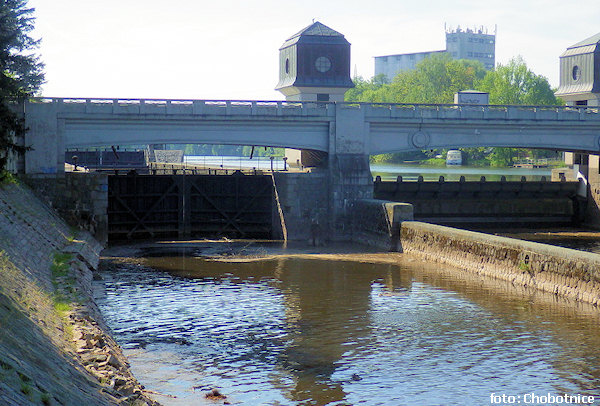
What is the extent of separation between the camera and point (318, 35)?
168ft

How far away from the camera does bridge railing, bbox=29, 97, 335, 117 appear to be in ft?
131

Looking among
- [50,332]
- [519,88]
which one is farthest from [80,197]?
[519,88]

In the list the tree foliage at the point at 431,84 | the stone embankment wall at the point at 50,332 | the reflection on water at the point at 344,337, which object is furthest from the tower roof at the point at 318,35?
the tree foliage at the point at 431,84

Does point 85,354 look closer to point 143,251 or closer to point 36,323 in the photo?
point 36,323

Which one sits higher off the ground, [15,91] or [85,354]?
[15,91]

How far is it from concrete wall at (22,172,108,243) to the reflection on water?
8.85 metres

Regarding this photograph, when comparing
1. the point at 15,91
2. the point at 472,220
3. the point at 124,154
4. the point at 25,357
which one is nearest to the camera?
the point at 25,357

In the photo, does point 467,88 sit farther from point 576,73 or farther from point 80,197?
point 80,197

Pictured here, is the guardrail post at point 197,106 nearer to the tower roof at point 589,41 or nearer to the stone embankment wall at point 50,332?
the stone embankment wall at point 50,332

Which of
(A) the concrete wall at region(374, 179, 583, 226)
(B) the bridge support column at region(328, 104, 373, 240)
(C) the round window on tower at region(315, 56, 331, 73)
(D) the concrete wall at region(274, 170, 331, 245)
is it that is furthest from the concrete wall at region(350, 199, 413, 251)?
(C) the round window on tower at region(315, 56, 331, 73)

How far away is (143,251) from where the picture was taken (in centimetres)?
3741

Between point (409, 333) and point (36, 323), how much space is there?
9.46 m

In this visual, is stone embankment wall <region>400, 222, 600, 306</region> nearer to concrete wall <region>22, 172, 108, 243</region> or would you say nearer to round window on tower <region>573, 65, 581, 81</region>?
concrete wall <region>22, 172, 108, 243</region>

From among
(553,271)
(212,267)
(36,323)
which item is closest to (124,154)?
(212,267)
